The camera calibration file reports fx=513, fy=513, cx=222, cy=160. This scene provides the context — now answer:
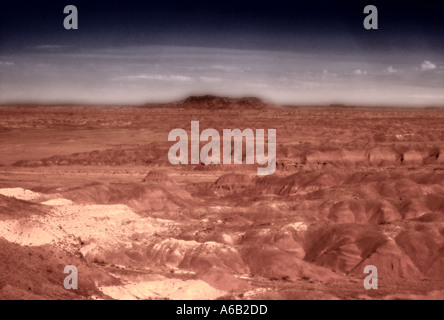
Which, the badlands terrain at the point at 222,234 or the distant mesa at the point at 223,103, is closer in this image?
the badlands terrain at the point at 222,234

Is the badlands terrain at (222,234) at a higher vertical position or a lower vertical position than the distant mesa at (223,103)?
lower

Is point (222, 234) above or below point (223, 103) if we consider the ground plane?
below

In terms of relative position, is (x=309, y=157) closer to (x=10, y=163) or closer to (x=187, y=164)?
(x=187, y=164)

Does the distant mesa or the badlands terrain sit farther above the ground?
the distant mesa

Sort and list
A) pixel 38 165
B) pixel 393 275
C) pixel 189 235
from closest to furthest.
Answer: pixel 393 275 → pixel 189 235 → pixel 38 165

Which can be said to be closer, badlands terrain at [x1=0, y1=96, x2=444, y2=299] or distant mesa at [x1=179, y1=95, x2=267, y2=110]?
badlands terrain at [x1=0, y1=96, x2=444, y2=299]

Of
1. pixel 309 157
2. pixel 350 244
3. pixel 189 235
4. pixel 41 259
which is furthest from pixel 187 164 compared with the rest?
pixel 41 259

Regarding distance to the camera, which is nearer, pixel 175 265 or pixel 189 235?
pixel 175 265

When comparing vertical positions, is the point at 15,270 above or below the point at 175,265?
above
